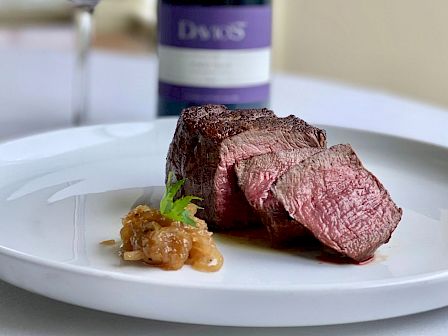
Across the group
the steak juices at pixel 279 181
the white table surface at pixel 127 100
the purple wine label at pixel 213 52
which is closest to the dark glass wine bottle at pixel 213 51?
the purple wine label at pixel 213 52

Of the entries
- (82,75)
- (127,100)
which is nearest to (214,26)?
(82,75)

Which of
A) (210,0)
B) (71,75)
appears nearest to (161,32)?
(210,0)

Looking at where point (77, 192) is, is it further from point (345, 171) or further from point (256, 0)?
point (256, 0)

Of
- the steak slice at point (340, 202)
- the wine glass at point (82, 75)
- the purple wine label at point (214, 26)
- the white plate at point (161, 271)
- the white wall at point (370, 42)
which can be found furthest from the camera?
the white wall at point (370, 42)

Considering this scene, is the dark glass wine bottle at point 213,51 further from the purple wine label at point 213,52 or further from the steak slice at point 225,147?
the steak slice at point 225,147

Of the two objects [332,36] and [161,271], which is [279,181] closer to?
[161,271]

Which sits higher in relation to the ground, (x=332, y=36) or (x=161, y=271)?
(x=161, y=271)
